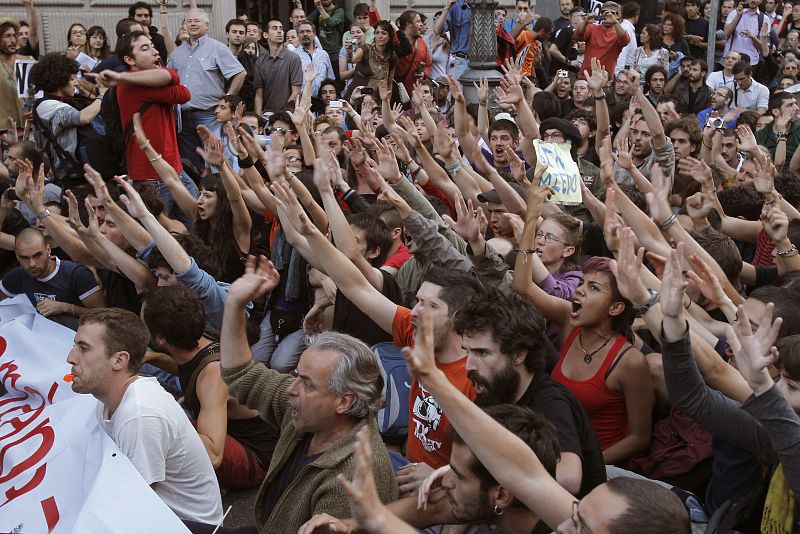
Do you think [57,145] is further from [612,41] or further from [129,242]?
[612,41]

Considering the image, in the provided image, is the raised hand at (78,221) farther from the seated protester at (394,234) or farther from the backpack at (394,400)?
the backpack at (394,400)

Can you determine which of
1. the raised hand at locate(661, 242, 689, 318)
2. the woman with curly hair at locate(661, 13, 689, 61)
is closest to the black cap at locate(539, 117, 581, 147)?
the raised hand at locate(661, 242, 689, 318)

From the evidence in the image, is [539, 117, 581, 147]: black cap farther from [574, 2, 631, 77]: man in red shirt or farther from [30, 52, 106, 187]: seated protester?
[574, 2, 631, 77]: man in red shirt

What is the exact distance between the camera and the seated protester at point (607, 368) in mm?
3924

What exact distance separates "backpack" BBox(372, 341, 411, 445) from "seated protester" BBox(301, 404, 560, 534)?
1205 mm

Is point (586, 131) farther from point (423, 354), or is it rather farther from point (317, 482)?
point (423, 354)

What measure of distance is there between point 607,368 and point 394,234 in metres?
1.99

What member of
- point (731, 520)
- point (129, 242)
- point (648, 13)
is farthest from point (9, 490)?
point (648, 13)

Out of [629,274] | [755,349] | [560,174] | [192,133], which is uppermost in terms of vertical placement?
[755,349]

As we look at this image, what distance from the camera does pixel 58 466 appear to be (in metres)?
3.79

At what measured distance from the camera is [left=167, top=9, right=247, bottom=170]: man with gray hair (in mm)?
9633

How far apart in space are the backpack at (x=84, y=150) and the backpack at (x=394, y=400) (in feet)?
14.0

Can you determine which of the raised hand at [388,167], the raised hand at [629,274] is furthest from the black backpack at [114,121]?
the raised hand at [629,274]

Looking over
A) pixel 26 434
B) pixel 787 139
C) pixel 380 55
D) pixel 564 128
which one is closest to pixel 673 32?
pixel 380 55
